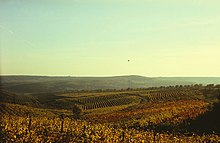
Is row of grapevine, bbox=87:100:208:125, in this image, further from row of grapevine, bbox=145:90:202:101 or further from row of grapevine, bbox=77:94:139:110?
row of grapevine, bbox=77:94:139:110

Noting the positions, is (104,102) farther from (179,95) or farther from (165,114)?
(165,114)

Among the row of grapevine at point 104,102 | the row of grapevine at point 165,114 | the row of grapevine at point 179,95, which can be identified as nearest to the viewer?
the row of grapevine at point 165,114

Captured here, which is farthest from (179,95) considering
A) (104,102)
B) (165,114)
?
(165,114)

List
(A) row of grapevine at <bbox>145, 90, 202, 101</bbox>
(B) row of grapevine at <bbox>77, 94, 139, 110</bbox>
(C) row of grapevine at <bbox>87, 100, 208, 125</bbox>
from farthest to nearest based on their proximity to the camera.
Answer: (B) row of grapevine at <bbox>77, 94, 139, 110</bbox> → (A) row of grapevine at <bbox>145, 90, 202, 101</bbox> → (C) row of grapevine at <bbox>87, 100, 208, 125</bbox>

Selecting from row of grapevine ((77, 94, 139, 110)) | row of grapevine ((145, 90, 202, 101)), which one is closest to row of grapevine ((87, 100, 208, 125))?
row of grapevine ((145, 90, 202, 101))

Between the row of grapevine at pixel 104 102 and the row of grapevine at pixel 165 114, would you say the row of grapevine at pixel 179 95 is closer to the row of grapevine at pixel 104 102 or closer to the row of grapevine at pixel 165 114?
the row of grapevine at pixel 104 102

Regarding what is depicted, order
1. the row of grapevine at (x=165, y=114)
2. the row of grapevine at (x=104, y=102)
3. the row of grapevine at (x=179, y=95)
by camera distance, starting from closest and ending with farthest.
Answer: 1. the row of grapevine at (x=165, y=114)
2. the row of grapevine at (x=179, y=95)
3. the row of grapevine at (x=104, y=102)

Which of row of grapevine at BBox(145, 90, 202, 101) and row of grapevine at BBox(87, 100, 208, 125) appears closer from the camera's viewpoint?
row of grapevine at BBox(87, 100, 208, 125)

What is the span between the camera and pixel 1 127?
833 inches

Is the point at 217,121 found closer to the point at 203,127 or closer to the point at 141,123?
the point at 203,127

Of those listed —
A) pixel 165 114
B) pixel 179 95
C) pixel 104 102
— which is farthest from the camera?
pixel 104 102

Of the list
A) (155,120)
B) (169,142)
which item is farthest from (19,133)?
(155,120)

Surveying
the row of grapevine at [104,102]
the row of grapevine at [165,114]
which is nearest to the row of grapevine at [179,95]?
the row of grapevine at [104,102]

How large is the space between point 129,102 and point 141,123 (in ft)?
202
